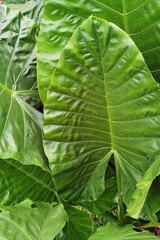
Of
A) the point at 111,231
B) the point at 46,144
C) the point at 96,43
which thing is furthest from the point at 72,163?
the point at 96,43

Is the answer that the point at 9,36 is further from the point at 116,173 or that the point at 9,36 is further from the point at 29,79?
the point at 116,173

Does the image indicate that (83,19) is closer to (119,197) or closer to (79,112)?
(79,112)

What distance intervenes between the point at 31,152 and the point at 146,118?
0.87 feet

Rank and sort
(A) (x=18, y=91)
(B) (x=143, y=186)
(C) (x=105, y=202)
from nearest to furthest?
Answer: 1. (B) (x=143, y=186)
2. (A) (x=18, y=91)
3. (C) (x=105, y=202)

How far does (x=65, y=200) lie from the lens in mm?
1065

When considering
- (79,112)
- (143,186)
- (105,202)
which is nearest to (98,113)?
(79,112)

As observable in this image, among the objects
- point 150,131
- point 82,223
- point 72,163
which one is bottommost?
point 82,223

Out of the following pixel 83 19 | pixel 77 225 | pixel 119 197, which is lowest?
pixel 77 225

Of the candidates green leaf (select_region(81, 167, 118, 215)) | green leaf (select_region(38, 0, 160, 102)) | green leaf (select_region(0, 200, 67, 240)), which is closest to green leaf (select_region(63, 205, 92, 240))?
green leaf (select_region(81, 167, 118, 215))

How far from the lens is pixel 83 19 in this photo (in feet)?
3.05

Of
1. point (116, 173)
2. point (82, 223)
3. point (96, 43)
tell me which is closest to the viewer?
point (96, 43)

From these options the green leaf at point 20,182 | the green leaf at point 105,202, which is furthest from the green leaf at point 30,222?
the green leaf at point 105,202

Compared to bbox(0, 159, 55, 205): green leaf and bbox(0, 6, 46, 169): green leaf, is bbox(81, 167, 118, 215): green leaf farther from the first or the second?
bbox(0, 6, 46, 169): green leaf

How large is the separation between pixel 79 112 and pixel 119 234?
0.89ft
